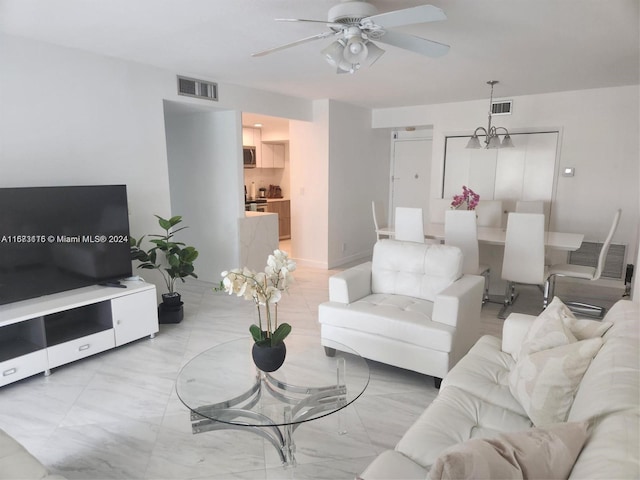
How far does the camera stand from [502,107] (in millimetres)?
5496

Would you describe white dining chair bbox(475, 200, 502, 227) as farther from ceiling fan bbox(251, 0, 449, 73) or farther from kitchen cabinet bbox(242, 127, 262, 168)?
kitchen cabinet bbox(242, 127, 262, 168)

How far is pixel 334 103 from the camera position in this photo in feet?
19.2

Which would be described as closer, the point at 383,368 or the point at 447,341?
the point at 447,341

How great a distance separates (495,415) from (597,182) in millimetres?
4613

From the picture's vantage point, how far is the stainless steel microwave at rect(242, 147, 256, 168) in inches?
307

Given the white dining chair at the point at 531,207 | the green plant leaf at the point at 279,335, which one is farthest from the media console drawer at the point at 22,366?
the white dining chair at the point at 531,207

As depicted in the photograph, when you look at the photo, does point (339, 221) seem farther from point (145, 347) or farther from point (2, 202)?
point (2, 202)

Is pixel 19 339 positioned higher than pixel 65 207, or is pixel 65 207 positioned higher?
pixel 65 207

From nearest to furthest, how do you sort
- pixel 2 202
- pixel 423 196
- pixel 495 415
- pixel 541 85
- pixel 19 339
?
pixel 495 415 → pixel 2 202 → pixel 19 339 → pixel 541 85 → pixel 423 196

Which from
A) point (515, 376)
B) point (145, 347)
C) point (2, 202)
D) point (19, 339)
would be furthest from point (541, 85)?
point (19, 339)

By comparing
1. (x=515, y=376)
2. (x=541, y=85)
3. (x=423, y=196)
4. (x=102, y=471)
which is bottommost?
(x=102, y=471)

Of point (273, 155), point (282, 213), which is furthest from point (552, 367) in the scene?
point (273, 155)

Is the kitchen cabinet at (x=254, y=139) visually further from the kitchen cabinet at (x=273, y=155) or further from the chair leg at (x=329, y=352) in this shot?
the chair leg at (x=329, y=352)

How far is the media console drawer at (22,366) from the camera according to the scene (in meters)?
2.66
